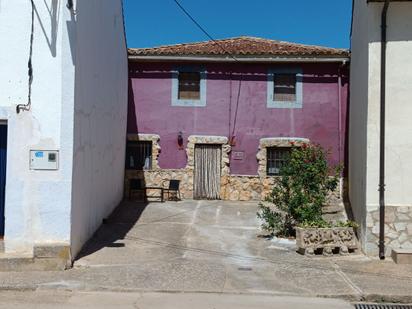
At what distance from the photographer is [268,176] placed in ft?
59.8

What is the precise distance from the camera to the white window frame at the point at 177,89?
1823cm

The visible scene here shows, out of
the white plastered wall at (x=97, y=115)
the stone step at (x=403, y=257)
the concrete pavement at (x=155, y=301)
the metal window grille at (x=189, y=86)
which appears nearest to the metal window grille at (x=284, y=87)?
the metal window grille at (x=189, y=86)

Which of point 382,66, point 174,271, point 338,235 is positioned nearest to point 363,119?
point 382,66

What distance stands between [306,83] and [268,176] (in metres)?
3.53

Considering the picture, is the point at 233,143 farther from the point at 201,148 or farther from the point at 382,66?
the point at 382,66

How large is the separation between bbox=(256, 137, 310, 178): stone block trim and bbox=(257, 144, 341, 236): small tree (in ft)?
21.0

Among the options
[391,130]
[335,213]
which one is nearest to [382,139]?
[391,130]

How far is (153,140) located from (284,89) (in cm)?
498

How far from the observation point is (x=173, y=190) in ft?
59.0

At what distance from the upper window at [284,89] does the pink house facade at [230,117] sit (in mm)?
35

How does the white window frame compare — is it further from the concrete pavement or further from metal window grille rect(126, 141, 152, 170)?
the concrete pavement

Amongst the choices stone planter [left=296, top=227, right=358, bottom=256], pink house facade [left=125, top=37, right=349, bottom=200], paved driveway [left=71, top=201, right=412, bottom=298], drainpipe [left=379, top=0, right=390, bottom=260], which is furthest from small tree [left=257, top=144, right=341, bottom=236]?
pink house facade [left=125, top=37, right=349, bottom=200]

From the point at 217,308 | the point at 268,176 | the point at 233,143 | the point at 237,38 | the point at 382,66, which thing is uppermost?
the point at 237,38

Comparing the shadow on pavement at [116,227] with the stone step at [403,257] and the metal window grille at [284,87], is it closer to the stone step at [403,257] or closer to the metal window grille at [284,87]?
the stone step at [403,257]
